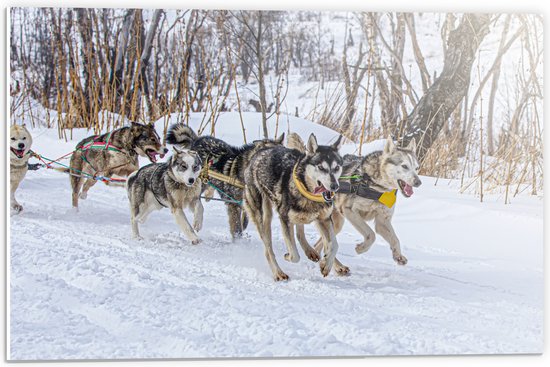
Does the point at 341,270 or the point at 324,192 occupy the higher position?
the point at 324,192

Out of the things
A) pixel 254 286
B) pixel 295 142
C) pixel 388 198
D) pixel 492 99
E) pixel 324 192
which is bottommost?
pixel 254 286

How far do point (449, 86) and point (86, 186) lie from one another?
196cm

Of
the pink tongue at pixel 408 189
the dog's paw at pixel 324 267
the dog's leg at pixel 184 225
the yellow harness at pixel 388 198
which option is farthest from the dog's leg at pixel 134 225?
the pink tongue at pixel 408 189

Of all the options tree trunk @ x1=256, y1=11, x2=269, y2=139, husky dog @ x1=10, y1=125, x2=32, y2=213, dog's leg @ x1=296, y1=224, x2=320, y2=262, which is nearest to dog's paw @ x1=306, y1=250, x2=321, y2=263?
dog's leg @ x1=296, y1=224, x2=320, y2=262

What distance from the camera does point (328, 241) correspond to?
308cm

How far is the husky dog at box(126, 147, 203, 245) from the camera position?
11.7 feet

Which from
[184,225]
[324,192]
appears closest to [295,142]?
[324,192]

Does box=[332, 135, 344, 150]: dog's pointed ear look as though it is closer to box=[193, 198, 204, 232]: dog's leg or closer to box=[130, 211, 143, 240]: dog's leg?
box=[193, 198, 204, 232]: dog's leg

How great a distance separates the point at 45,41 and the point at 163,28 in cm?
57

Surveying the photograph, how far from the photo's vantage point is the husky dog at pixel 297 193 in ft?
10.00

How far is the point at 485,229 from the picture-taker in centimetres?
359

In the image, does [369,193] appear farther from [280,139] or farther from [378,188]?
[280,139]

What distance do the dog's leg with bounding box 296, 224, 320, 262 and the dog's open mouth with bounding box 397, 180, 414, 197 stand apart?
50 centimetres

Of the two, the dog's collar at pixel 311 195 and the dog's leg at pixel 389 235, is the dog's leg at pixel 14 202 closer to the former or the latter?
the dog's collar at pixel 311 195
